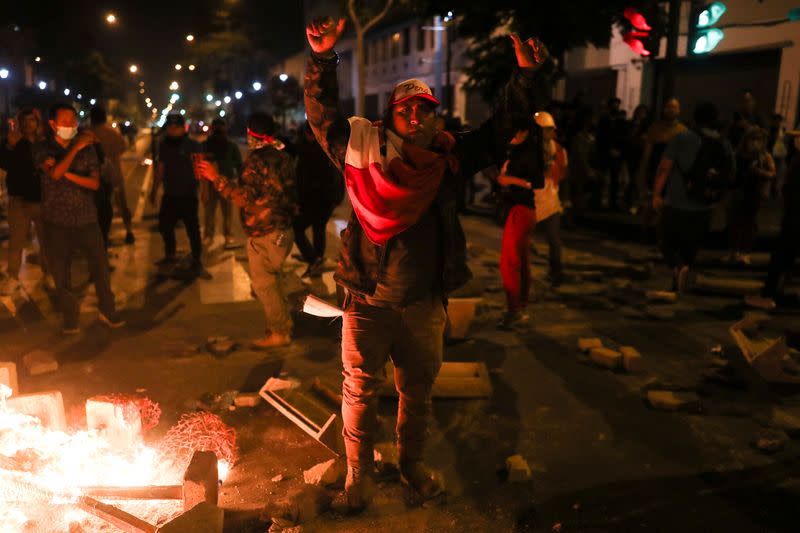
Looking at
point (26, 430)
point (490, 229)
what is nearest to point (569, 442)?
point (26, 430)

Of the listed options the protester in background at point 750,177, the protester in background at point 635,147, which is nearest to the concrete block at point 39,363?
the protester in background at point 750,177

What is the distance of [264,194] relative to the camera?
603cm

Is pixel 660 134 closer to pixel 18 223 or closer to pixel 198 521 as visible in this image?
pixel 18 223

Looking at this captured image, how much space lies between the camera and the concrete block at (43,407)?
4297 millimetres

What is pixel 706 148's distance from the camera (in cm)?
734

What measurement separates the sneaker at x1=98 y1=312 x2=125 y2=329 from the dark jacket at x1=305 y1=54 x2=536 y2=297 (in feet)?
13.8

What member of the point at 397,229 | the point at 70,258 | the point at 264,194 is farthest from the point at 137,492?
the point at 70,258

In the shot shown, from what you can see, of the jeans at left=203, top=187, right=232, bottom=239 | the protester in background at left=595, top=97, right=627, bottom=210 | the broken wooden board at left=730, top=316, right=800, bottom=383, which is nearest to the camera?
the broken wooden board at left=730, top=316, right=800, bottom=383

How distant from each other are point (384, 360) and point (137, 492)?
144 cm

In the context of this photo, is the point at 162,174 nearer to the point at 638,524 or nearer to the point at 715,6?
the point at 638,524

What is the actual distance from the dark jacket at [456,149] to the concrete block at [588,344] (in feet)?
9.46

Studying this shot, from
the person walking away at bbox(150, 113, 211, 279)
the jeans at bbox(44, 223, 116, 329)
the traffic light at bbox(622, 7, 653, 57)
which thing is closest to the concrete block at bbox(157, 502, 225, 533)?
the jeans at bbox(44, 223, 116, 329)

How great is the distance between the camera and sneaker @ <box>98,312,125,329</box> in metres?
7.03

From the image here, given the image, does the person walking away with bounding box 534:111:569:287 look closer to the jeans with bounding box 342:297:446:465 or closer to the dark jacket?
the dark jacket
